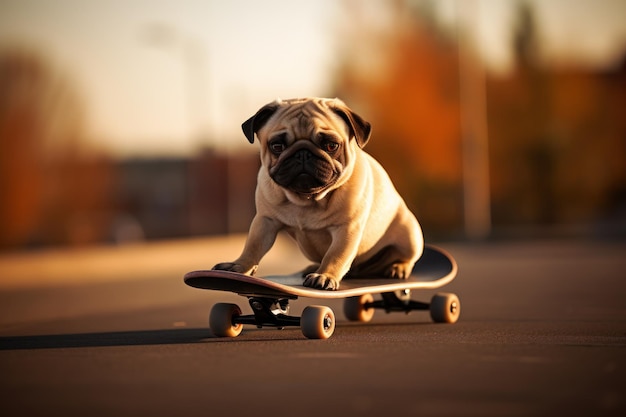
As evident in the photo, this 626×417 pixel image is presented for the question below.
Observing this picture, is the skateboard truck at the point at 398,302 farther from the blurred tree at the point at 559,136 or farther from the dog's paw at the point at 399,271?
the blurred tree at the point at 559,136

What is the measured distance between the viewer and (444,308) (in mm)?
9781

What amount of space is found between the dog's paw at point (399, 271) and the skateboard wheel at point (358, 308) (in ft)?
1.56

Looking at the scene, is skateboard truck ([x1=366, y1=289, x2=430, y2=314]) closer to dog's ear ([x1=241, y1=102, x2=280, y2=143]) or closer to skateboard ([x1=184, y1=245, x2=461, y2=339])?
skateboard ([x1=184, y1=245, x2=461, y2=339])

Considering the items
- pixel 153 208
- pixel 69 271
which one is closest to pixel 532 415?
pixel 69 271

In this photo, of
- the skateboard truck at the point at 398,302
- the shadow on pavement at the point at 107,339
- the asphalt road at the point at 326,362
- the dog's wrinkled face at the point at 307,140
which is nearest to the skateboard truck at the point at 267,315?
the asphalt road at the point at 326,362

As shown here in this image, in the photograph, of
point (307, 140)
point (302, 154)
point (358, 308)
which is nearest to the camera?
point (302, 154)

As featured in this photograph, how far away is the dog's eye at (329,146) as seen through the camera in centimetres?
858

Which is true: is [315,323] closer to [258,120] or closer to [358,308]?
[258,120]

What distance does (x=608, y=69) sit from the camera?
47.7 m

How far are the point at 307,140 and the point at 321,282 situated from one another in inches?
42.8

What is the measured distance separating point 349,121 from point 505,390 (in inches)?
131

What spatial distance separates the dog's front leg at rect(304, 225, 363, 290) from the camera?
8305mm

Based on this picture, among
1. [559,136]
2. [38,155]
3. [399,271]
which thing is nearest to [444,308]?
[399,271]

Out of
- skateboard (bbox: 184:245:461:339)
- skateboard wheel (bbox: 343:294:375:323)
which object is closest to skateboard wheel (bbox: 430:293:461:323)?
skateboard (bbox: 184:245:461:339)
